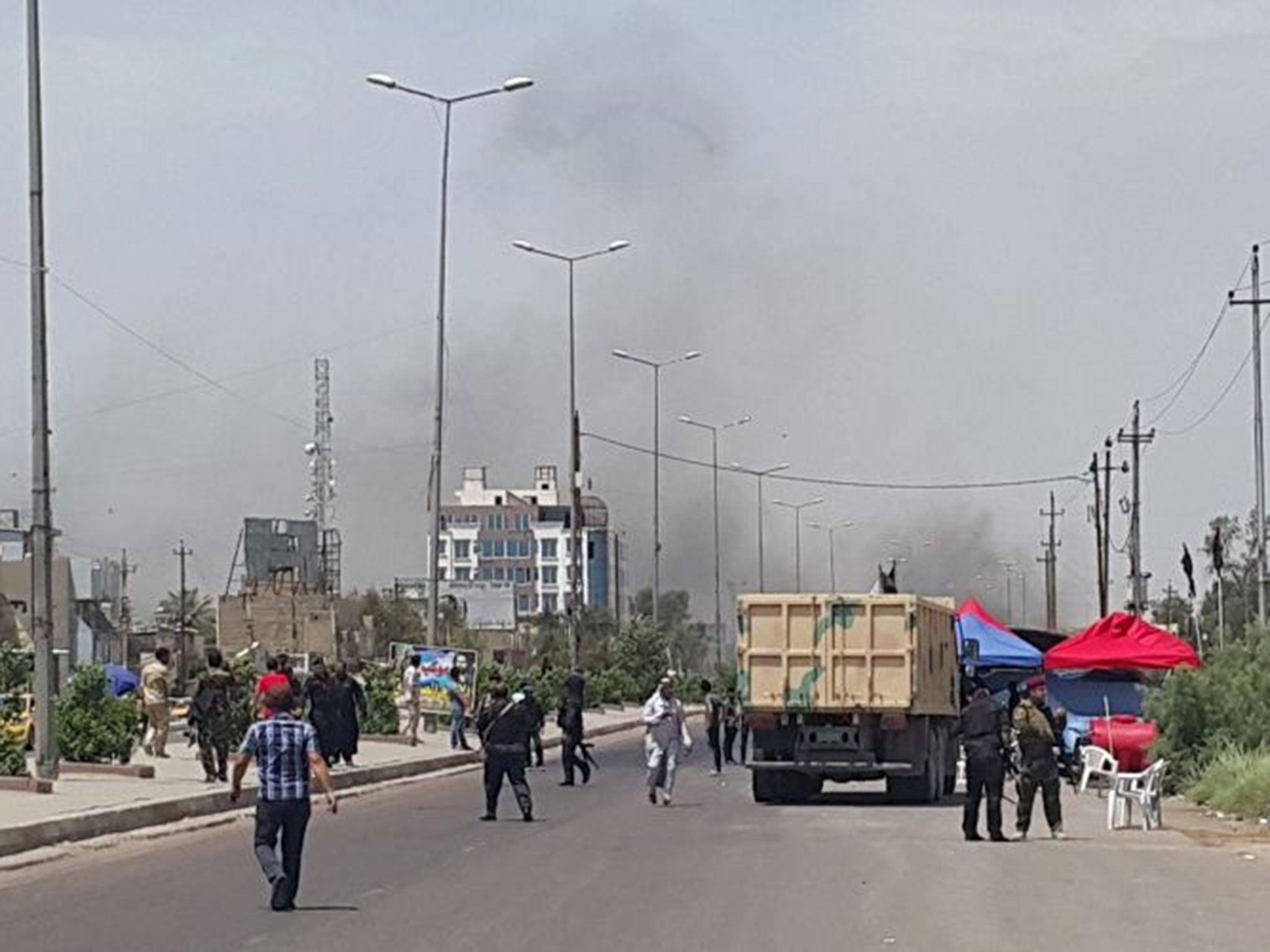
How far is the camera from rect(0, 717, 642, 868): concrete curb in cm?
2061

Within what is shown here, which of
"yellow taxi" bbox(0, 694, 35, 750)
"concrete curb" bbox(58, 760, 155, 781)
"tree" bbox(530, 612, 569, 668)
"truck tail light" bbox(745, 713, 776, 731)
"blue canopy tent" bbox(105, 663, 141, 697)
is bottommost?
"tree" bbox(530, 612, 569, 668)

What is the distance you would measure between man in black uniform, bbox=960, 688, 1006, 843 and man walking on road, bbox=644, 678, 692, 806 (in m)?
6.38

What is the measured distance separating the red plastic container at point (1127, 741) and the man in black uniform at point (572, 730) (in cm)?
791

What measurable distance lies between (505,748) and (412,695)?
1842 centimetres

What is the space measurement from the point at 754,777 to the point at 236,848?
9566 millimetres

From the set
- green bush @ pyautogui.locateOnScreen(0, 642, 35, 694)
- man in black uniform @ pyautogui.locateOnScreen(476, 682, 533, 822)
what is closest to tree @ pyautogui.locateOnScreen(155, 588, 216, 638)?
green bush @ pyautogui.locateOnScreen(0, 642, 35, 694)

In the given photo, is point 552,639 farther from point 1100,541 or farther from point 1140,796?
point 1140,796

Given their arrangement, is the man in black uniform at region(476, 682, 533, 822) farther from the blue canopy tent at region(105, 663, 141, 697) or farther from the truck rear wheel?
the blue canopy tent at region(105, 663, 141, 697)

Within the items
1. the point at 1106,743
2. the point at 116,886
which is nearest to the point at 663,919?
the point at 116,886

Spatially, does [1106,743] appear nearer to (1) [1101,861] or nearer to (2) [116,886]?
(1) [1101,861]

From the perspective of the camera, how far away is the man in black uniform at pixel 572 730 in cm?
3478

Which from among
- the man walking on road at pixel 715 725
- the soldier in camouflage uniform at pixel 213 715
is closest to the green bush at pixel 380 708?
the man walking on road at pixel 715 725

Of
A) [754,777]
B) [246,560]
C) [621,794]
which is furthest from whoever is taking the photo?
[246,560]

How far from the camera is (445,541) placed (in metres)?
181
